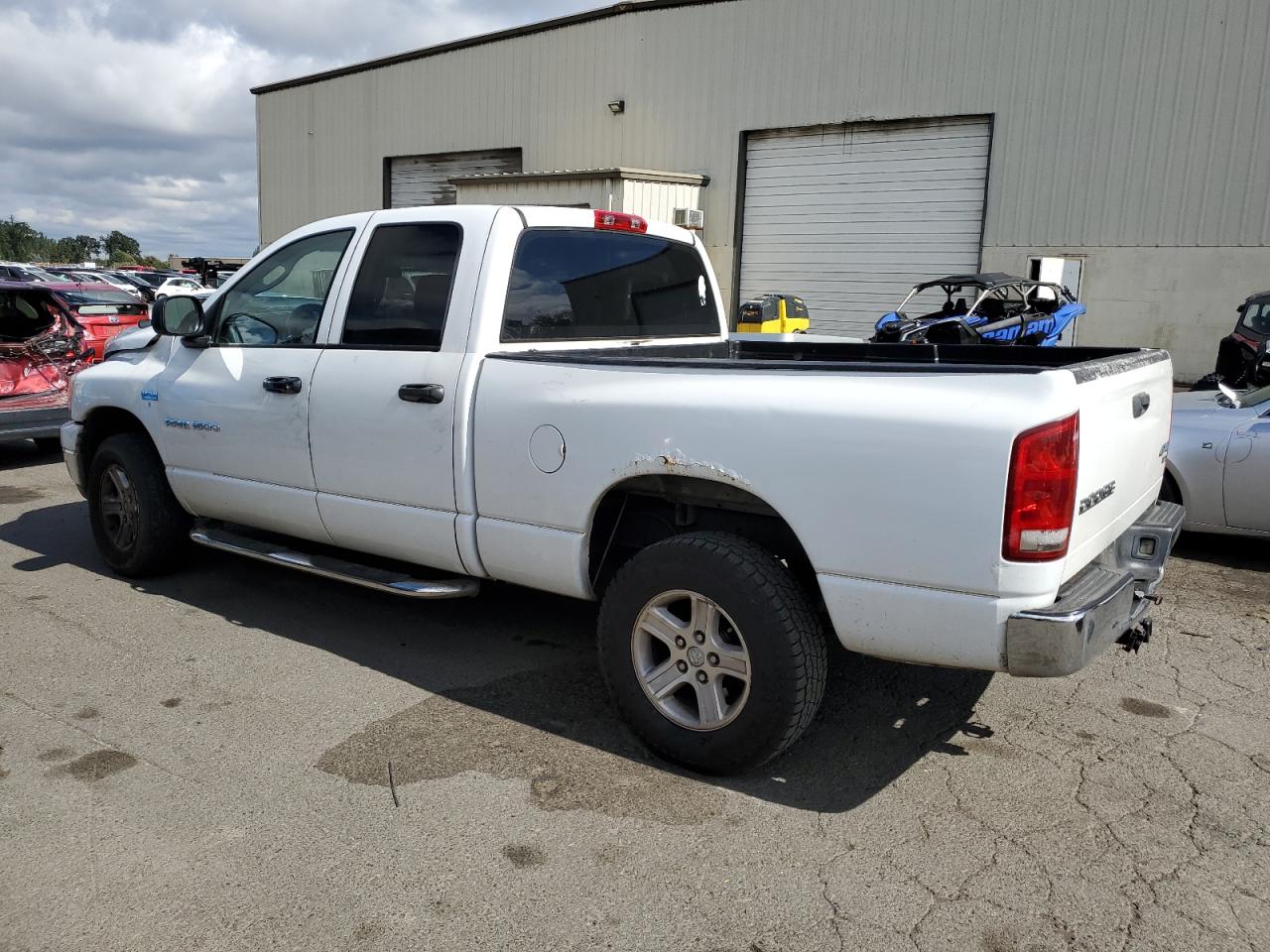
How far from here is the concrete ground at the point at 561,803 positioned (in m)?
2.62

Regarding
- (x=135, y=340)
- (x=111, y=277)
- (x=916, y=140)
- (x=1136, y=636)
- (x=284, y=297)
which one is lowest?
(x=1136, y=636)

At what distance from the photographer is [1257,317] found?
11.7 metres

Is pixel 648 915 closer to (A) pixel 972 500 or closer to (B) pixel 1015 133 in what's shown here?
(A) pixel 972 500

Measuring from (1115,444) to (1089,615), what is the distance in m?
0.63

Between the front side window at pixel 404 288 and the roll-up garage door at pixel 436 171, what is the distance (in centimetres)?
1922

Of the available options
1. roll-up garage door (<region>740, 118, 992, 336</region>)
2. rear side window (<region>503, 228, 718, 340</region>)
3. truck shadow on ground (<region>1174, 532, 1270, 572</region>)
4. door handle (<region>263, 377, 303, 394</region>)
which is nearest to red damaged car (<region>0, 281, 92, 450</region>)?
door handle (<region>263, 377, 303, 394</region>)

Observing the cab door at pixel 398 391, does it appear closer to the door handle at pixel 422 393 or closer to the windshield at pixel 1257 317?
the door handle at pixel 422 393

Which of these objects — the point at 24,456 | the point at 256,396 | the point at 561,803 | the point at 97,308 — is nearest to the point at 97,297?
the point at 97,308

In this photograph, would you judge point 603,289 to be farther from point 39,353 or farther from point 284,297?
point 39,353

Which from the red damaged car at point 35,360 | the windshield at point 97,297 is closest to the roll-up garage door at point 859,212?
the windshield at point 97,297

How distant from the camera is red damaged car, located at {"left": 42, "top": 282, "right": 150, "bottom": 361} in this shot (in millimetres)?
9947

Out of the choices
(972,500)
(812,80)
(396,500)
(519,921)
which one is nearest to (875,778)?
(972,500)

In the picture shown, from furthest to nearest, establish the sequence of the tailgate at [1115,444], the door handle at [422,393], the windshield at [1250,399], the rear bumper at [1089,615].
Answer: the windshield at [1250,399]
the door handle at [422,393]
the tailgate at [1115,444]
the rear bumper at [1089,615]

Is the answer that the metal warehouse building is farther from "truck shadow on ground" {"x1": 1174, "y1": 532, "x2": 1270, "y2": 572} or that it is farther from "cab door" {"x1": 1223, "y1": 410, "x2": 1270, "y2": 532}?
"cab door" {"x1": 1223, "y1": 410, "x2": 1270, "y2": 532}
